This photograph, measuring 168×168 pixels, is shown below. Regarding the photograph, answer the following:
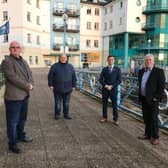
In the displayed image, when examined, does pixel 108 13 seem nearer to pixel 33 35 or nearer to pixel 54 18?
pixel 54 18

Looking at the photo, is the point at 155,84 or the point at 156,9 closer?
the point at 155,84

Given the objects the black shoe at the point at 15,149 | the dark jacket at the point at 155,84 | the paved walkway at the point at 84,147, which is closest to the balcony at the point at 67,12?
the paved walkway at the point at 84,147

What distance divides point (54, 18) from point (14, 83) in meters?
55.2

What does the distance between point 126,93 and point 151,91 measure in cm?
409

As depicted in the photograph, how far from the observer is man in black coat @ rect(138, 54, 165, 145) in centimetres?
600

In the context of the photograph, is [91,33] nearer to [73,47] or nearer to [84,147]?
[73,47]

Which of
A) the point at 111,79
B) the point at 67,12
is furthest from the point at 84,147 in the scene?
the point at 67,12

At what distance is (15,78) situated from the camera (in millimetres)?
5207

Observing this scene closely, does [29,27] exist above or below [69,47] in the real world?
above

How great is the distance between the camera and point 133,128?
747 cm

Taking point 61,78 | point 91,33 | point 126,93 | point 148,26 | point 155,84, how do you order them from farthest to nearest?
point 91,33, point 148,26, point 126,93, point 61,78, point 155,84

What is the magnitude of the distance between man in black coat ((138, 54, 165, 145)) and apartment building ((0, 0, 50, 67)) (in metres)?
41.4

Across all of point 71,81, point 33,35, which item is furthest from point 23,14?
point 71,81

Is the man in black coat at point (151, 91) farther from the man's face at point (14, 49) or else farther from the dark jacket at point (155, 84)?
the man's face at point (14, 49)
